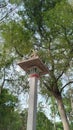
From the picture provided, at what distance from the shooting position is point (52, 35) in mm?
8984

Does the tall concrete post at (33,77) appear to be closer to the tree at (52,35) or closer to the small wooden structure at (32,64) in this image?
the small wooden structure at (32,64)

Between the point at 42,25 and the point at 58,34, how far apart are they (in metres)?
0.86

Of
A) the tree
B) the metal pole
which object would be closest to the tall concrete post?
the metal pole

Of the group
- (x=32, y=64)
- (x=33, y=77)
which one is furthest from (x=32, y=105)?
(x=32, y=64)

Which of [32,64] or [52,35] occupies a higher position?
[52,35]

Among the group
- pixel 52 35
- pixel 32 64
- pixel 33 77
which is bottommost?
pixel 33 77

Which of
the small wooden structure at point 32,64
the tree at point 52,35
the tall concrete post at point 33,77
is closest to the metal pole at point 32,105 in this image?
the tall concrete post at point 33,77

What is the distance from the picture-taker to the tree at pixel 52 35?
8.41 m

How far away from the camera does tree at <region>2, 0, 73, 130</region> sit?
841cm

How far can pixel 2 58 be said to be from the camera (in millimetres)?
10984

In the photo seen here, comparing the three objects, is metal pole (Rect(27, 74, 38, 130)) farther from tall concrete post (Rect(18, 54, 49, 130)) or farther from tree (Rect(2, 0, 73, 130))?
tree (Rect(2, 0, 73, 130))

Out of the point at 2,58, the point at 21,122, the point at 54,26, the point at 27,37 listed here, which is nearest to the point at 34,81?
the point at 54,26

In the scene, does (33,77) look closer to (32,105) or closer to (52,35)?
(32,105)

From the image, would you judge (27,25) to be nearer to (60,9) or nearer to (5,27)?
(5,27)
